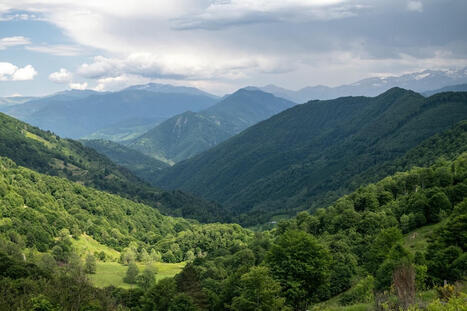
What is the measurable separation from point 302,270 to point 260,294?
30.2 feet

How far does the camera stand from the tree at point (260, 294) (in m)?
50.5

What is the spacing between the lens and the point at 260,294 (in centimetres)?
5103

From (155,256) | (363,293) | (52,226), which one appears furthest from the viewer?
(155,256)

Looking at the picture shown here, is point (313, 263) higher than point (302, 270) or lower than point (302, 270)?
higher

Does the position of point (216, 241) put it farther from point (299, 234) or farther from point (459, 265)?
point (459, 265)

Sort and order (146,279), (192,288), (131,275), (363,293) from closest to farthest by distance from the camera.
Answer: (363,293) < (192,288) < (146,279) < (131,275)

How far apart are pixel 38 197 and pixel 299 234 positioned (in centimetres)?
14924

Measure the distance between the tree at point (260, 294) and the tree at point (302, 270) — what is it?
491 centimetres

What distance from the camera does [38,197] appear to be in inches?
6801

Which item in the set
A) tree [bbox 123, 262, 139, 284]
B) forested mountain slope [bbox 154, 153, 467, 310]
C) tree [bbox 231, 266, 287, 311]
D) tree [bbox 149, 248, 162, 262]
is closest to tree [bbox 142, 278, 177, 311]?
forested mountain slope [bbox 154, 153, 467, 310]

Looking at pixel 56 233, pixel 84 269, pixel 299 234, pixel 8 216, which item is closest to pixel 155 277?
pixel 84 269

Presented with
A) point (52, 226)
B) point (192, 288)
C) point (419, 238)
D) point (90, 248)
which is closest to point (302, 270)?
point (192, 288)

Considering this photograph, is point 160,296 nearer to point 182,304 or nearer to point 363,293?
point 182,304

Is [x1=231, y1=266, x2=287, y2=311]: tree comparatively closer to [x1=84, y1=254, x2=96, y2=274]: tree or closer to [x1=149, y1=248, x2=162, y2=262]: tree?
[x1=84, y1=254, x2=96, y2=274]: tree
